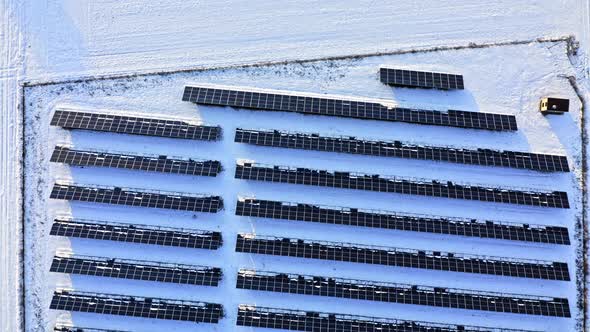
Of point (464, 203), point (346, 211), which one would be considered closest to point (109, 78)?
point (346, 211)

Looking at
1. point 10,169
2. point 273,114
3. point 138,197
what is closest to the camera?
point 138,197

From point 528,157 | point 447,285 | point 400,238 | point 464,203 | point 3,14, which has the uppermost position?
point 3,14

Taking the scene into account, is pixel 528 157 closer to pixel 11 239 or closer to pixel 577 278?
pixel 577 278

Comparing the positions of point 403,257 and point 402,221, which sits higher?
point 402,221

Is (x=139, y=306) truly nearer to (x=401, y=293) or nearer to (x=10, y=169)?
(x=10, y=169)

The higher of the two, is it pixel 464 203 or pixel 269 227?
pixel 464 203

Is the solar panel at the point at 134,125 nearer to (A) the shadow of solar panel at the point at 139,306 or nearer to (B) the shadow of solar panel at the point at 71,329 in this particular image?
(A) the shadow of solar panel at the point at 139,306

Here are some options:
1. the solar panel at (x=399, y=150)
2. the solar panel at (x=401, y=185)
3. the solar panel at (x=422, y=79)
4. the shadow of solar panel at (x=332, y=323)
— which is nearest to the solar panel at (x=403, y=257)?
the shadow of solar panel at (x=332, y=323)

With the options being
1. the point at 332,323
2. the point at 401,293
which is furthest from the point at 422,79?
the point at 332,323

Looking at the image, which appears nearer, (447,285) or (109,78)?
(447,285)
